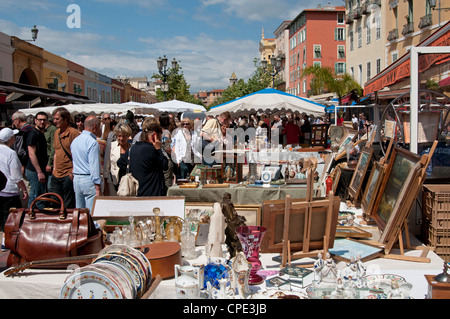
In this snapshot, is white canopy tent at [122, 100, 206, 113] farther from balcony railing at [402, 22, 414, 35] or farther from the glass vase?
balcony railing at [402, 22, 414, 35]

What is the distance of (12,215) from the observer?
2.80 metres

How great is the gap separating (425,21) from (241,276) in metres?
22.7

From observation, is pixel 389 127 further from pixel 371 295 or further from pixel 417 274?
pixel 371 295

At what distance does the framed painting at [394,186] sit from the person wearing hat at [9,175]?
12.7 ft

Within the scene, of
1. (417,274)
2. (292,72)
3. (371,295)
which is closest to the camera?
(371,295)

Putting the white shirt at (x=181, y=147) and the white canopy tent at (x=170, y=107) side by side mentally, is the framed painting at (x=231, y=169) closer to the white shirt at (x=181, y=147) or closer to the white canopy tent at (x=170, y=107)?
the white shirt at (x=181, y=147)

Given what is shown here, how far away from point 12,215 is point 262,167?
3136 mm

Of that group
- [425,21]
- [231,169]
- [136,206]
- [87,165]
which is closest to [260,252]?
[136,206]

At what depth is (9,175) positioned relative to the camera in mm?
4723

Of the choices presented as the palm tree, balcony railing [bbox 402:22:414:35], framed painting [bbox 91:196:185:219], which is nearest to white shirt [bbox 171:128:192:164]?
framed painting [bbox 91:196:185:219]
